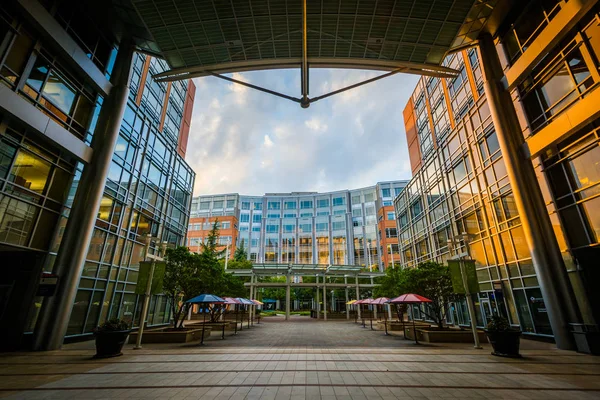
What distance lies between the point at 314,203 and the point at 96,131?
7106 centimetres

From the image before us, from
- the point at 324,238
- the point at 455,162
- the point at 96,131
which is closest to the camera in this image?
the point at 96,131

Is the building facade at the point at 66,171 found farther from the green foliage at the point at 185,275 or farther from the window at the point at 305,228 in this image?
the window at the point at 305,228

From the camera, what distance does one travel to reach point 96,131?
53.2 ft

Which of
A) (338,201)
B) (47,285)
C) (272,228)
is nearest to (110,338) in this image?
(47,285)

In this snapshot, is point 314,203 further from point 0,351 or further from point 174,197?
point 0,351

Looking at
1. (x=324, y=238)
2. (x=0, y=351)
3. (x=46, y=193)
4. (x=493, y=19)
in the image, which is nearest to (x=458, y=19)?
(x=493, y=19)

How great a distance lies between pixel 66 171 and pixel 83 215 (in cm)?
266

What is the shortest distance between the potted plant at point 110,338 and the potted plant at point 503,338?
15619mm

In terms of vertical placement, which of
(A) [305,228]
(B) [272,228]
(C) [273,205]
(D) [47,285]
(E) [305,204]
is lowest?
(D) [47,285]

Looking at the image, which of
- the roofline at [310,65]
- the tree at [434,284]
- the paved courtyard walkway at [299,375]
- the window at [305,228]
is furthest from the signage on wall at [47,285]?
the window at [305,228]

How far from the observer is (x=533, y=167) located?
15.4m

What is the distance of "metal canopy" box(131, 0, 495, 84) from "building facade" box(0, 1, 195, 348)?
13.7 ft

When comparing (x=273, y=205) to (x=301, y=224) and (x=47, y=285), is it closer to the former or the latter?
(x=301, y=224)

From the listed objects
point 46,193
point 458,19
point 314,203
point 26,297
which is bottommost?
point 26,297
